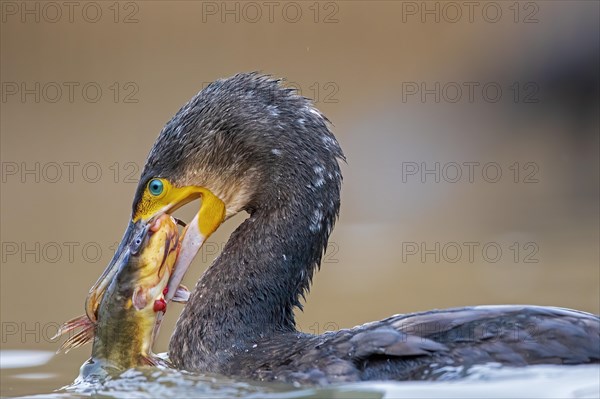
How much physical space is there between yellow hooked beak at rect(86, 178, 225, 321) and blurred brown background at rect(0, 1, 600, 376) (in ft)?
13.9

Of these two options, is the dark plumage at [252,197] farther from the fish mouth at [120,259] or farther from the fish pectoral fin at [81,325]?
the fish pectoral fin at [81,325]

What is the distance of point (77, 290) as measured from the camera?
815cm

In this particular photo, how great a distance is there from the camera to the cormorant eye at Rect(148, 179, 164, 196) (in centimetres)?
521

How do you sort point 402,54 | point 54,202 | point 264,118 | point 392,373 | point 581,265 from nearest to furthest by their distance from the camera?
point 392,373 < point 264,118 < point 581,265 < point 54,202 < point 402,54

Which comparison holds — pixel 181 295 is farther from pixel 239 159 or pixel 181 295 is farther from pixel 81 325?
pixel 239 159

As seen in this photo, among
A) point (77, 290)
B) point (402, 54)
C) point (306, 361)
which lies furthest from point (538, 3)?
point (306, 361)

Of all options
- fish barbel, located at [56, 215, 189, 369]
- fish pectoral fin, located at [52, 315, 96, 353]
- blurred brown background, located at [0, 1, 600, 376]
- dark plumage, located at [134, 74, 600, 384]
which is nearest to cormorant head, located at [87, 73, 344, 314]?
dark plumage, located at [134, 74, 600, 384]

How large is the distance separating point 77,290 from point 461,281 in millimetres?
2640

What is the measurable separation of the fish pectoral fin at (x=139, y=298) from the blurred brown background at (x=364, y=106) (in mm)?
4493

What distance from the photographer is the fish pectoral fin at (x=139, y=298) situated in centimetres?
502

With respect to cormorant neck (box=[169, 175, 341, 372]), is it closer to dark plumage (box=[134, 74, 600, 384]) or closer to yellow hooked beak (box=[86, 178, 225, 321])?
dark plumage (box=[134, 74, 600, 384])

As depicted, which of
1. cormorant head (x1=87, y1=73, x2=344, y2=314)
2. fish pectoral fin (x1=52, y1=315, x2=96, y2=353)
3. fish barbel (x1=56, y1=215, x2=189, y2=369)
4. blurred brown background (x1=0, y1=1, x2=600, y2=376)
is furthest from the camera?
blurred brown background (x1=0, y1=1, x2=600, y2=376)

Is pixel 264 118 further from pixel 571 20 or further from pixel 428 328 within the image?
pixel 571 20

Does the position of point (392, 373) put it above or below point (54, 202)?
below
